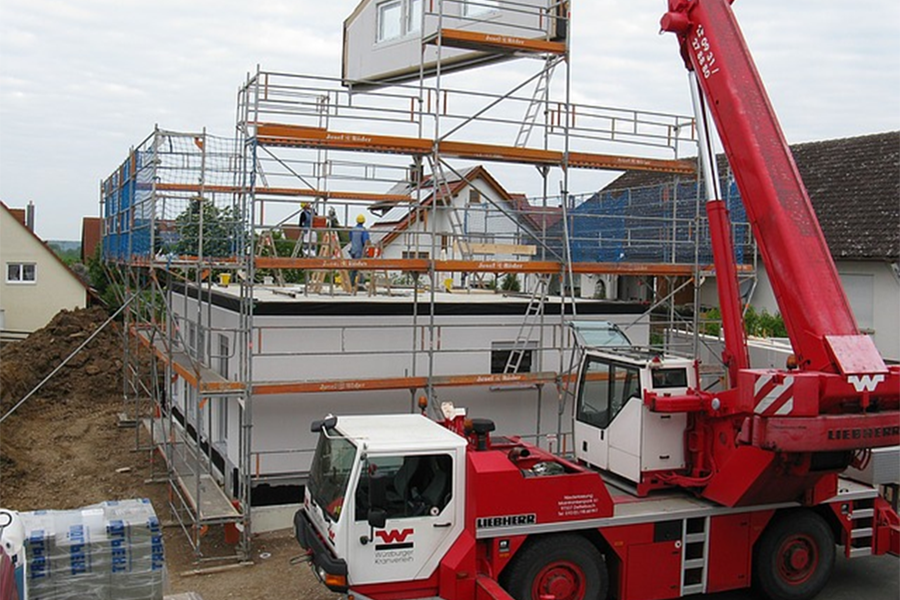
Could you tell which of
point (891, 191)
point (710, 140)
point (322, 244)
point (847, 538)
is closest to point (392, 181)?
point (322, 244)

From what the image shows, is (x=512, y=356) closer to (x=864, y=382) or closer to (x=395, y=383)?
(x=395, y=383)

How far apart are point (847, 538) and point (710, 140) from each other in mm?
5203

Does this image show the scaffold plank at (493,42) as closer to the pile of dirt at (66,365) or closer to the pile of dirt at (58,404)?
the pile of dirt at (58,404)

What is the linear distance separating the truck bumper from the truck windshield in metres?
0.29

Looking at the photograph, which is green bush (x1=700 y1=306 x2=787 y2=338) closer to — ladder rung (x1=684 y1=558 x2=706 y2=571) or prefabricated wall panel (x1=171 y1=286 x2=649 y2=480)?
prefabricated wall panel (x1=171 y1=286 x2=649 y2=480)

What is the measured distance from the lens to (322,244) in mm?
15211

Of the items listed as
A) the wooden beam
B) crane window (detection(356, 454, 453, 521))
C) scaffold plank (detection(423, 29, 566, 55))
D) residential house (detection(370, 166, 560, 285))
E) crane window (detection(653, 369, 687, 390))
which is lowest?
crane window (detection(356, 454, 453, 521))

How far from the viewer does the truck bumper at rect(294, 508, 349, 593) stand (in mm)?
8094

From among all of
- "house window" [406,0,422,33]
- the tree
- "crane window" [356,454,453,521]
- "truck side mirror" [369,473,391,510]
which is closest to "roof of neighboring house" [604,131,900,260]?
"house window" [406,0,422,33]

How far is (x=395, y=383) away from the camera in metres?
13.3

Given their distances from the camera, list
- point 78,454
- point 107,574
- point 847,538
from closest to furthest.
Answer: point 107,574 → point 847,538 → point 78,454

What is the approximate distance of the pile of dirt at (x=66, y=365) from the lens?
23797 millimetres

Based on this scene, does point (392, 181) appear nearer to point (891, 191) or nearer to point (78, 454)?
point (78, 454)

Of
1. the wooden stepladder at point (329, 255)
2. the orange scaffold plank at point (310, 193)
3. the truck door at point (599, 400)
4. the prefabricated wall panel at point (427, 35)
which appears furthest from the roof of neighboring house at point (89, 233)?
the truck door at point (599, 400)
